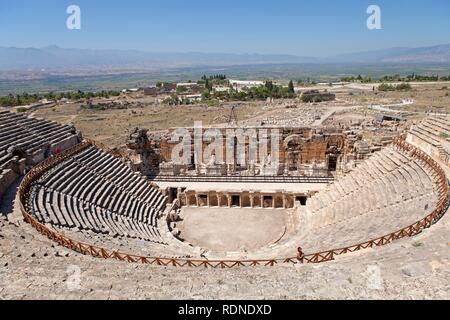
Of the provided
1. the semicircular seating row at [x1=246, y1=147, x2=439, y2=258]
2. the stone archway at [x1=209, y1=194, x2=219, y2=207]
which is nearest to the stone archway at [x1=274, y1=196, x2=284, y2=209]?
the semicircular seating row at [x1=246, y1=147, x2=439, y2=258]

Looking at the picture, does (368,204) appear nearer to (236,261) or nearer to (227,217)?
(227,217)

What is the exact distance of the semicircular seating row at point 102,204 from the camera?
18.9 metres

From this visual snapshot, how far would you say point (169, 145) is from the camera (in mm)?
38125

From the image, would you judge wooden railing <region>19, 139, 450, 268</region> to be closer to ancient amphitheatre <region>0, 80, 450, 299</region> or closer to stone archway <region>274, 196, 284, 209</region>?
ancient amphitheatre <region>0, 80, 450, 299</region>

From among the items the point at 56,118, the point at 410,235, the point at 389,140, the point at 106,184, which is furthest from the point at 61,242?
the point at 56,118

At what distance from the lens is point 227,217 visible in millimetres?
29125

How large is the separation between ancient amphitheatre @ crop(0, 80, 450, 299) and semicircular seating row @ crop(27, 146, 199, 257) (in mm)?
116

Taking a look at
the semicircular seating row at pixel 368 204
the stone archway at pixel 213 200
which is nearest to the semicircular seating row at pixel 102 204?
the stone archway at pixel 213 200

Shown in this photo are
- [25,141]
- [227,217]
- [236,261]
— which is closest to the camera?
[236,261]

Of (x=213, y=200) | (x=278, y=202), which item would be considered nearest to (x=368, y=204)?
(x=278, y=202)

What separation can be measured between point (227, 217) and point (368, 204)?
1103 cm

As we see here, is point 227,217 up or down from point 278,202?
down

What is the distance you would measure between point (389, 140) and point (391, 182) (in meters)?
10.6
